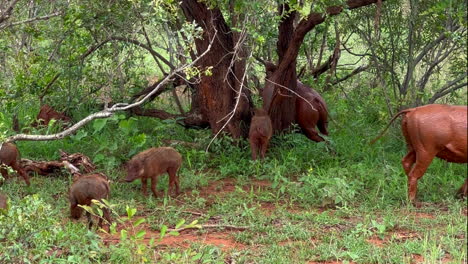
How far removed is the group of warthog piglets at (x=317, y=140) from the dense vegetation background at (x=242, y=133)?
22cm

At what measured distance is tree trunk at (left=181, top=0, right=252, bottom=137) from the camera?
825 centimetres

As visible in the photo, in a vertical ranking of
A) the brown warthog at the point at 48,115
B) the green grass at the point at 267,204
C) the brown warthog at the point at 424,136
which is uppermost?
the brown warthog at the point at 424,136

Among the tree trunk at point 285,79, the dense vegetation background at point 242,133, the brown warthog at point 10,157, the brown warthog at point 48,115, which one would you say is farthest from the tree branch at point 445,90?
the brown warthog at point 48,115

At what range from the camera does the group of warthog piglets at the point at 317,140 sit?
366cm

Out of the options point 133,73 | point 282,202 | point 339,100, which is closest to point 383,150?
point 282,202

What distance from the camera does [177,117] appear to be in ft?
31.0

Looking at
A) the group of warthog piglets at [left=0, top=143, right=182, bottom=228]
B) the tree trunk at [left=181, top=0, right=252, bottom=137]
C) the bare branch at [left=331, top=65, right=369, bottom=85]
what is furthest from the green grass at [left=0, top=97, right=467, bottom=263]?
the bare branch at [left=331, top=65, right=369, bottom=85]

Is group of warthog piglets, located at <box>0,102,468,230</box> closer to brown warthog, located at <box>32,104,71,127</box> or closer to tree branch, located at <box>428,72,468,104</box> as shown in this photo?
tree branch, located at <box>428,72,468,104</box>

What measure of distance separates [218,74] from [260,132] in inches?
38.9

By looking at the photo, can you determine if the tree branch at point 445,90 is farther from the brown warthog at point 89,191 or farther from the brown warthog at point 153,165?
the brown warthog at point 89,191

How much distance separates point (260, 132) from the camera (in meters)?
8.18

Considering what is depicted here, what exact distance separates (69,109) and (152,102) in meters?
1.40

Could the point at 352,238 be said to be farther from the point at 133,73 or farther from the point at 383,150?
the point at 133,73

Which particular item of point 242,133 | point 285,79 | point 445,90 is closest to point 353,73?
point 285,79
